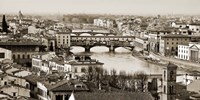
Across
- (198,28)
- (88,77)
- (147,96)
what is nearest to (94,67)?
(88,77)

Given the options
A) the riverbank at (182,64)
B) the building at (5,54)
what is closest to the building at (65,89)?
the building at (5,54)

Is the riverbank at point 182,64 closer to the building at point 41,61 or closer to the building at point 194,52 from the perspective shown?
the building at point 194,52

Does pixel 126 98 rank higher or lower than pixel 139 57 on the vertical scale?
higher

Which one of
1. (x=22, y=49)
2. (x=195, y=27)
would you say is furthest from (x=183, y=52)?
(x=195, y=27)

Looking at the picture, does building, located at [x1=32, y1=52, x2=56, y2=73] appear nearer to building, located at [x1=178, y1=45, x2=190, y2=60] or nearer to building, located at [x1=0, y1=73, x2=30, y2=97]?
building, located at [x1=0, y1=73, x2=30, y2=97]

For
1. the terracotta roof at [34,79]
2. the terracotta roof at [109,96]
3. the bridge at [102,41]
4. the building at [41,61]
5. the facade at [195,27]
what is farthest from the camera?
the facade at [195,27]

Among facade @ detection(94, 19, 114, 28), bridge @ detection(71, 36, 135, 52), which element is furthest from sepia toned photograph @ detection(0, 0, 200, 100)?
facade @ detection(94, 19, 114, 28)

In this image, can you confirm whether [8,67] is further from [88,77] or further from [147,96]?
[147,96]
